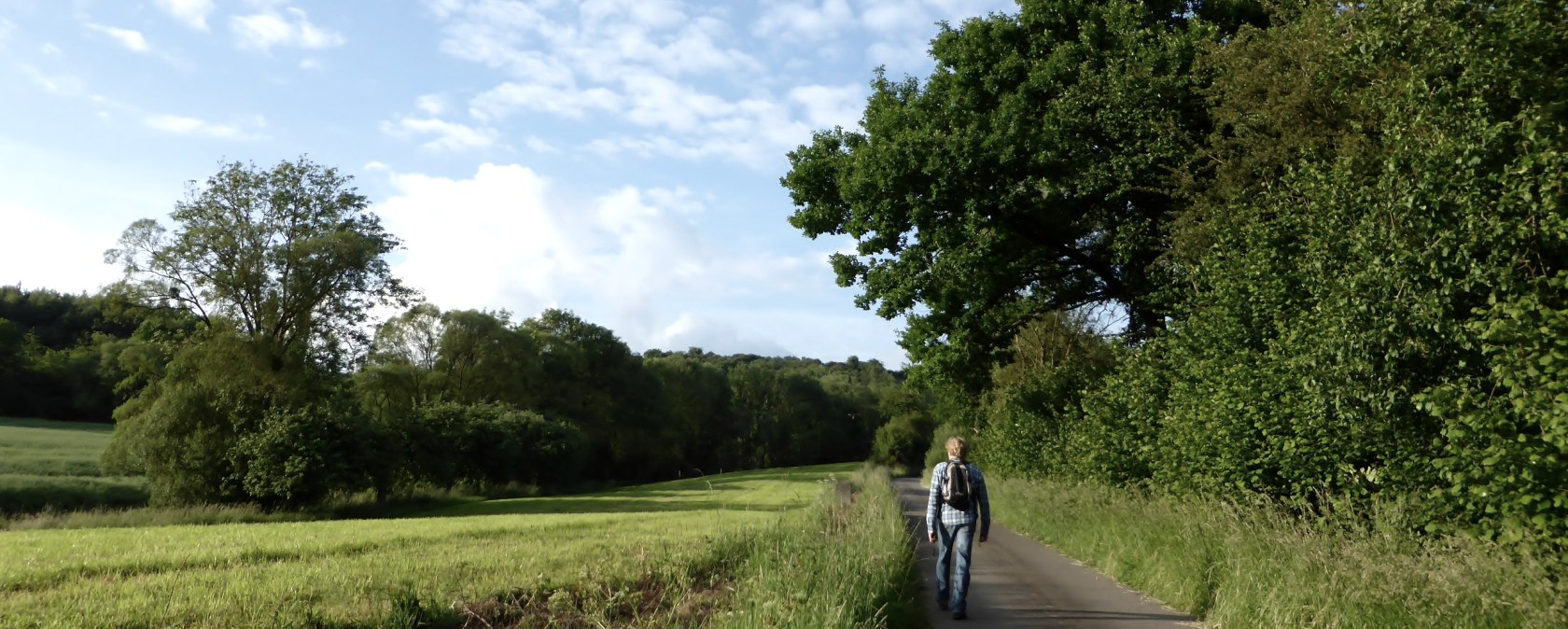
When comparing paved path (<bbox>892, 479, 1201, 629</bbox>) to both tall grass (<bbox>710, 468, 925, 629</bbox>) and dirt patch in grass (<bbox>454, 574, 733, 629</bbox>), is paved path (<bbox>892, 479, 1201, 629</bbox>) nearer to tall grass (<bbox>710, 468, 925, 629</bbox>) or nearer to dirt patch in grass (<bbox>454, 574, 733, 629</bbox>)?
tall grass (<bbox>710, 468, 925, 629</bbox>)

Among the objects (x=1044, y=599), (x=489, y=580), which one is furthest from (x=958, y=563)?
(x=489, y=580)

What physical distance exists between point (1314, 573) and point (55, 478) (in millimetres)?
45371

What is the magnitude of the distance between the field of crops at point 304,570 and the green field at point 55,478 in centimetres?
2137

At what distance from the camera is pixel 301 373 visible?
41875 mm

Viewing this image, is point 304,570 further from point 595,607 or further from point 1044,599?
point 1044,599

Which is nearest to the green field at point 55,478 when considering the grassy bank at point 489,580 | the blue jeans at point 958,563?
the grassy bank at point 489,580

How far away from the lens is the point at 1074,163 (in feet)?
66.7

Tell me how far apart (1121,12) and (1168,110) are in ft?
10.3

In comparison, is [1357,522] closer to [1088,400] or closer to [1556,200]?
[1556,200]

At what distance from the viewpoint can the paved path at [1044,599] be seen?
31.5 feet

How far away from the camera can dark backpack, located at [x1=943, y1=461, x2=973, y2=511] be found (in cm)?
1011

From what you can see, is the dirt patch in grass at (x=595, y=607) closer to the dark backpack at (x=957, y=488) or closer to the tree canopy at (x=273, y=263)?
the dark backpack at (x=957, y=488)

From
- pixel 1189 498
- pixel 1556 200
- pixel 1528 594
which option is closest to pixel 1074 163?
pixel 1189 498

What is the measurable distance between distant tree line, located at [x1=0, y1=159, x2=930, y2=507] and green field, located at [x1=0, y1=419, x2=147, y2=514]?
1173mm
